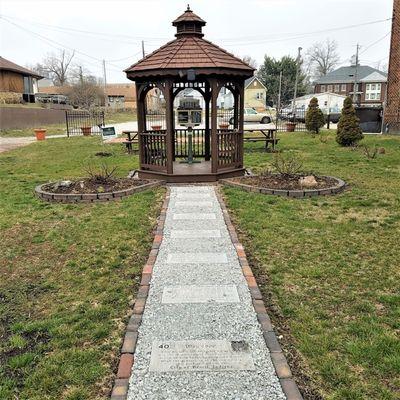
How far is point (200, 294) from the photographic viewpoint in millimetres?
3635

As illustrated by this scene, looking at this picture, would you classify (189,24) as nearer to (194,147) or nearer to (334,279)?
(194,147)

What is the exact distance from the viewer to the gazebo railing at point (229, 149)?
911 cm

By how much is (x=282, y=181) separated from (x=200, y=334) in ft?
18.4

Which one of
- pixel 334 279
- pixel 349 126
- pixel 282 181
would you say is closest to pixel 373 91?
pixel 349 126

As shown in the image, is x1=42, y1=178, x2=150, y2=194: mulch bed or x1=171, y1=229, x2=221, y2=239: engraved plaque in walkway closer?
x1=171, y1=229, x2=221, y2=239: engraved plaque in walkway

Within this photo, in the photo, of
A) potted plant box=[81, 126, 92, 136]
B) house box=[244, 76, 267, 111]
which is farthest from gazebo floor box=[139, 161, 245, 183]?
house box=[244, 76, 267, 111]

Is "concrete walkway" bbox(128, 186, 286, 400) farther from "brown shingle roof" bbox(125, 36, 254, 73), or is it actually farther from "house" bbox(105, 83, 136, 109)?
"house" bbox(105, 83, 136, 109)

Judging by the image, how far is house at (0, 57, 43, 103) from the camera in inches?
1398

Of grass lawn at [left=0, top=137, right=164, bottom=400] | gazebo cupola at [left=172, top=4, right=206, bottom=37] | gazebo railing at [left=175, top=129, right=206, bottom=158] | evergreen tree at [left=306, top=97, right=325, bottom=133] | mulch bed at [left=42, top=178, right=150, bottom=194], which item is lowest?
grass lawn at [left=0, top=137, right=164, bottom=400]

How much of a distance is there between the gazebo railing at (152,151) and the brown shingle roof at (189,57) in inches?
60.9

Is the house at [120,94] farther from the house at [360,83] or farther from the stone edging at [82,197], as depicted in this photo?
the stone edging at [82,197]

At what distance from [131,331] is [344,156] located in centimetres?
1082

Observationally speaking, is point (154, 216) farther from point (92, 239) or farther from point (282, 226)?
point (282, 226)

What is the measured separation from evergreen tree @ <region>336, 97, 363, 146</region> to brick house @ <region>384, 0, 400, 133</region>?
5795mm
